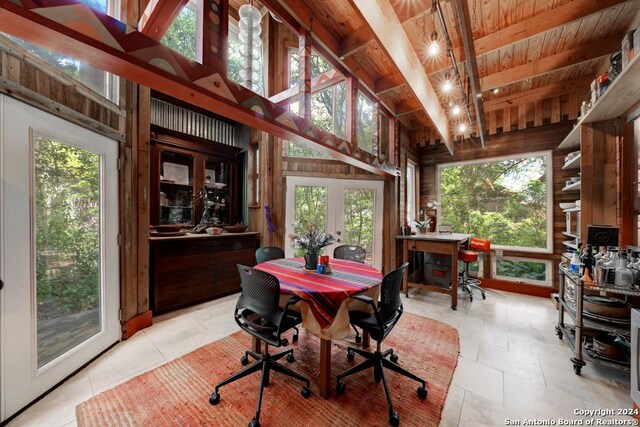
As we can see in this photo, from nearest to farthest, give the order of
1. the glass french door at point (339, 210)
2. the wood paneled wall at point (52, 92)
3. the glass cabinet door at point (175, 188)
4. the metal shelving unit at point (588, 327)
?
the wood paneled wall at point (52, 92) < the metal shelving unit at point (588, 327) < the glass cabinet door at point (175, 188) < the glass french door at point (339, 210)

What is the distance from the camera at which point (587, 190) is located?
2.55 metres

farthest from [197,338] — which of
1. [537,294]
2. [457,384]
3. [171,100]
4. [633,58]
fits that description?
[537,294]

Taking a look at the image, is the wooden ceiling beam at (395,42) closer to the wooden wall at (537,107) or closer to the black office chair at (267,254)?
the wooden wall at (537,107)

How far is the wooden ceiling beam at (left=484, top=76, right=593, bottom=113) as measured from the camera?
3.35 m

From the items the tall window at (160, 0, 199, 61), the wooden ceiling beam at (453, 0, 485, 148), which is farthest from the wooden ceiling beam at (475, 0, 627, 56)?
the tall window at (160, 0, 199, 61)

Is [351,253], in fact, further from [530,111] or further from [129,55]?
[530,111]

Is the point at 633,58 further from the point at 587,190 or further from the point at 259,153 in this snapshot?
the point at 259,153

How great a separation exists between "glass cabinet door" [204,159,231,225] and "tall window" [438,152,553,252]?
4347 millimetres

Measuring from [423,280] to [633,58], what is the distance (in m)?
3.52

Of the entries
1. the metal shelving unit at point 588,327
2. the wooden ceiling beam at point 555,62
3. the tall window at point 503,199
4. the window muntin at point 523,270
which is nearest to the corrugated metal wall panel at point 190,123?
the wooden ceiling beam at point 555,62

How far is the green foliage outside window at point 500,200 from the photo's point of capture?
3.94 metres

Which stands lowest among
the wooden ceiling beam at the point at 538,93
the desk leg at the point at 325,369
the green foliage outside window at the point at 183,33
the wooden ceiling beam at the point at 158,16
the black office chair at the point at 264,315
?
the desk leg at the point at 325,369

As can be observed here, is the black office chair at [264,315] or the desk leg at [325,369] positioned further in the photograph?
the desk leg at [325,369]

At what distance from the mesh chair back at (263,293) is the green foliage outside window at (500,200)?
442 centimetres
